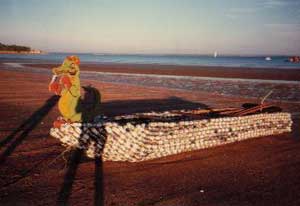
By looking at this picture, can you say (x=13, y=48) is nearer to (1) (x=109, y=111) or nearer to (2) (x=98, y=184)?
(1) (x=109, y=111)

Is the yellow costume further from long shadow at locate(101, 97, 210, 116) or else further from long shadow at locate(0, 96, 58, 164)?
long shadow at locate(101, 97, 210, 116)

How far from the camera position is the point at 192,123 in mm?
7758

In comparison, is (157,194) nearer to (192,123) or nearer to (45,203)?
(45,203)

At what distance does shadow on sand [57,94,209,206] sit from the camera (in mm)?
5520

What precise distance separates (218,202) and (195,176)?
1164 millimetres

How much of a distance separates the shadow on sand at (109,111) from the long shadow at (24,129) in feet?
4.41

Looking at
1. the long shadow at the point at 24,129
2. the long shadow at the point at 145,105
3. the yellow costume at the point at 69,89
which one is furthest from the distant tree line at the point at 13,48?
the yellow costume at the point at 69,89

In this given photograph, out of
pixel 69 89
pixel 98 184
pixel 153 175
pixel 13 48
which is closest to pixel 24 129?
pixel 69 89

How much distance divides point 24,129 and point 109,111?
388 cm

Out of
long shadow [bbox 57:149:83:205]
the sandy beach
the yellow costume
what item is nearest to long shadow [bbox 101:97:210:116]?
the sandy beach

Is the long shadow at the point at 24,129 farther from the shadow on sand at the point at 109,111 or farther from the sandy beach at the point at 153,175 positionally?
the shadow on sand at the point at 109,111

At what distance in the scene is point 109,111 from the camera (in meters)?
13.0

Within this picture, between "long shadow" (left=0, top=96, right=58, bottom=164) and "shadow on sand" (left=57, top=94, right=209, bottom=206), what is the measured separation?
1.35 metres

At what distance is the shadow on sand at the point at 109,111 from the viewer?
552 cm
